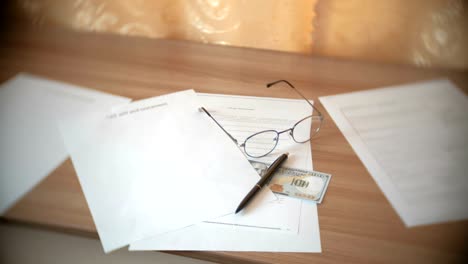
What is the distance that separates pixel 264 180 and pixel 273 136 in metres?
0.11

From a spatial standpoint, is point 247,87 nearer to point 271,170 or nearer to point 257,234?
point 271,170

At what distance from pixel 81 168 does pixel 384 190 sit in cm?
49

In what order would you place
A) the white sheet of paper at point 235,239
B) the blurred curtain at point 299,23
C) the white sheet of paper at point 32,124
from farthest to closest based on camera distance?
the blurred curtain at point 299,23 → the white sheet of paper at point 32,124 → the white sheet of paper at point 235,239

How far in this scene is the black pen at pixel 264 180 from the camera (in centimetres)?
55

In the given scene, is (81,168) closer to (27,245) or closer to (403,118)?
(27,245)

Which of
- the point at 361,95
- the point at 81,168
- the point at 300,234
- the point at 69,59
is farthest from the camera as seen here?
the point at 69,59

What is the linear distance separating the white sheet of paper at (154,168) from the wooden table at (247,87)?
0.04m

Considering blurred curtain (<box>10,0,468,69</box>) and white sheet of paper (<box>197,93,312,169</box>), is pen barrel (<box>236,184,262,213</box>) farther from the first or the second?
blurred curtain (<box>10,0,468,69</box>)

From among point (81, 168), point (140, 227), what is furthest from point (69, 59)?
point (140, 227)

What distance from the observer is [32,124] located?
0.72 m

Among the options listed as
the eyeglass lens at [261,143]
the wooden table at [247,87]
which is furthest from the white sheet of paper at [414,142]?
the eyeglass lens at [261,143]

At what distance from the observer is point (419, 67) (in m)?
0.83

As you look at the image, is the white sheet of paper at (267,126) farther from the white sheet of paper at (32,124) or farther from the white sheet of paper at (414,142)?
the white sheet of paper at (32,124)

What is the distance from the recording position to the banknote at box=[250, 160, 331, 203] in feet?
1.86
